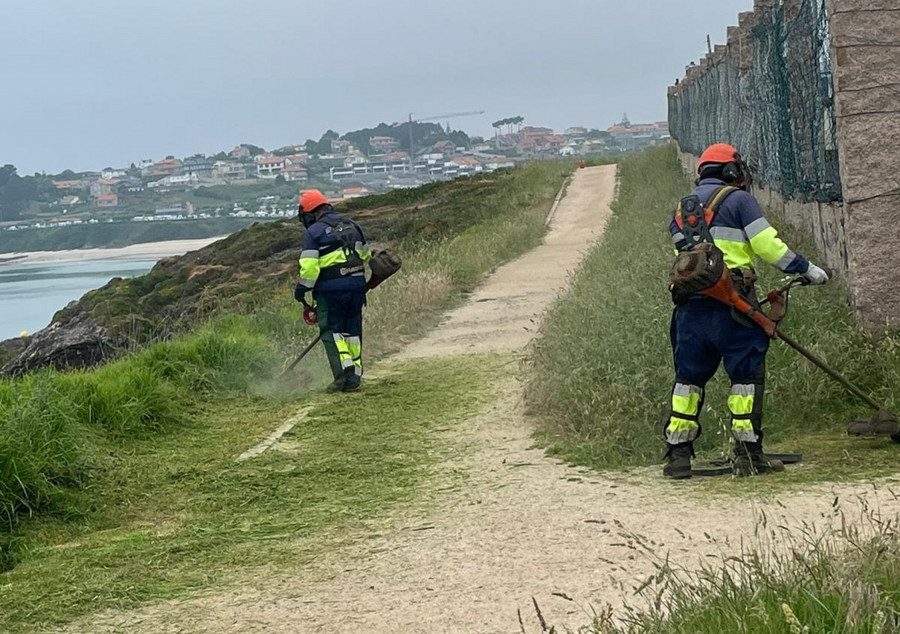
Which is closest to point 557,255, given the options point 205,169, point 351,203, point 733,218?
point 733,218

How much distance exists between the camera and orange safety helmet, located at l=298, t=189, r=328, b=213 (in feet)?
37.8

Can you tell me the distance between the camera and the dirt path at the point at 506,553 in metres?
5.34

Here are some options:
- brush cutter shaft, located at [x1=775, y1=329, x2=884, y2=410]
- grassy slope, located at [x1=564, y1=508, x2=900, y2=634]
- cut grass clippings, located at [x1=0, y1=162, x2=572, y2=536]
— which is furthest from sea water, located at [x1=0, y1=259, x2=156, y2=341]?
grassy slope, located at [x1=564, y1=508, x2=900, y2=634]

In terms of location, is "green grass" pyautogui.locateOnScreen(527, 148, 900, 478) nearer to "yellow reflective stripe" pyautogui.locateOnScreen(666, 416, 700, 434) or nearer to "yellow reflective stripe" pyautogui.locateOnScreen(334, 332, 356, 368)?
"yellow reflective stripe" pyautogui.locateOnScreen(666, 416, 700, 434)

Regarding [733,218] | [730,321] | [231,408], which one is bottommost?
[231,408]

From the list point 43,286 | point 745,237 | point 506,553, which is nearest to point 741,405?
point 745,237

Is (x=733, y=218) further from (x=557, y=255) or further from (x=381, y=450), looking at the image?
(x=557, y=255)

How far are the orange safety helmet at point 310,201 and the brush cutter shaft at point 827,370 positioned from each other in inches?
207

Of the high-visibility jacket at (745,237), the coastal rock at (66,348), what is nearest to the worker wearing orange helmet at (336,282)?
→ the high-visibility jacket at (745,237)

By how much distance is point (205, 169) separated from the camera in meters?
85.1

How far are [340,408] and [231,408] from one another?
3.96 ft

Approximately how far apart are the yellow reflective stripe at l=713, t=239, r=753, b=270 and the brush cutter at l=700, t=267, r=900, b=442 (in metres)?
0.22

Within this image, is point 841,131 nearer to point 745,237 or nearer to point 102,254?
point 745,237

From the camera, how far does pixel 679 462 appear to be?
23.5 feet
